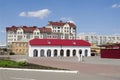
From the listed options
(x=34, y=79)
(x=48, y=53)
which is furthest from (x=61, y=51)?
(x=34, y=79)

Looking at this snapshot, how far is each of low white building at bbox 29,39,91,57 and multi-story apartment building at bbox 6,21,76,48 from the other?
71.5m

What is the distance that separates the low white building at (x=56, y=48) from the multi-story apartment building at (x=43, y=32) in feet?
235

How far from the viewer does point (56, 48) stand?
90.0m

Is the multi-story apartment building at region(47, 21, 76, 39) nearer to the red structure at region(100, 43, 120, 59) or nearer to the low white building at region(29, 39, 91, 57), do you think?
the low white building at region(29, 39, 91, 57)

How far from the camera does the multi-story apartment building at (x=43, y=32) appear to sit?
165000 mm

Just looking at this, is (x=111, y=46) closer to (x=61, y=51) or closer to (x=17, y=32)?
(x=61, y=51)

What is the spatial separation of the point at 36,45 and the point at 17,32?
81225mm

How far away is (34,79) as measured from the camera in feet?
51.6

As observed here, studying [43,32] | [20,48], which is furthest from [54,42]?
[43,32]

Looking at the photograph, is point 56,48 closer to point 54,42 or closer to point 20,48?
point 54,42

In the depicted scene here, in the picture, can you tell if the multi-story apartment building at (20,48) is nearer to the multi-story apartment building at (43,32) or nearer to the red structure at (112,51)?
the multi-story apartment building at (43,32)

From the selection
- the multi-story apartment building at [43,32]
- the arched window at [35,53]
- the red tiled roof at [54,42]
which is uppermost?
the multi-story apartment building at [43,32]

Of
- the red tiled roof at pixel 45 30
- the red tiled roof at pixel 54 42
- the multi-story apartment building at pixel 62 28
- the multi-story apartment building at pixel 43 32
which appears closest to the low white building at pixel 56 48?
the red tiled roof at pixel 54 42

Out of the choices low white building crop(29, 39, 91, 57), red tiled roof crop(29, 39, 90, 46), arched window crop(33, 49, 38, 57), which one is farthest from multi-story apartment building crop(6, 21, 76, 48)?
arched window crop(33, 49, 38, 57)
